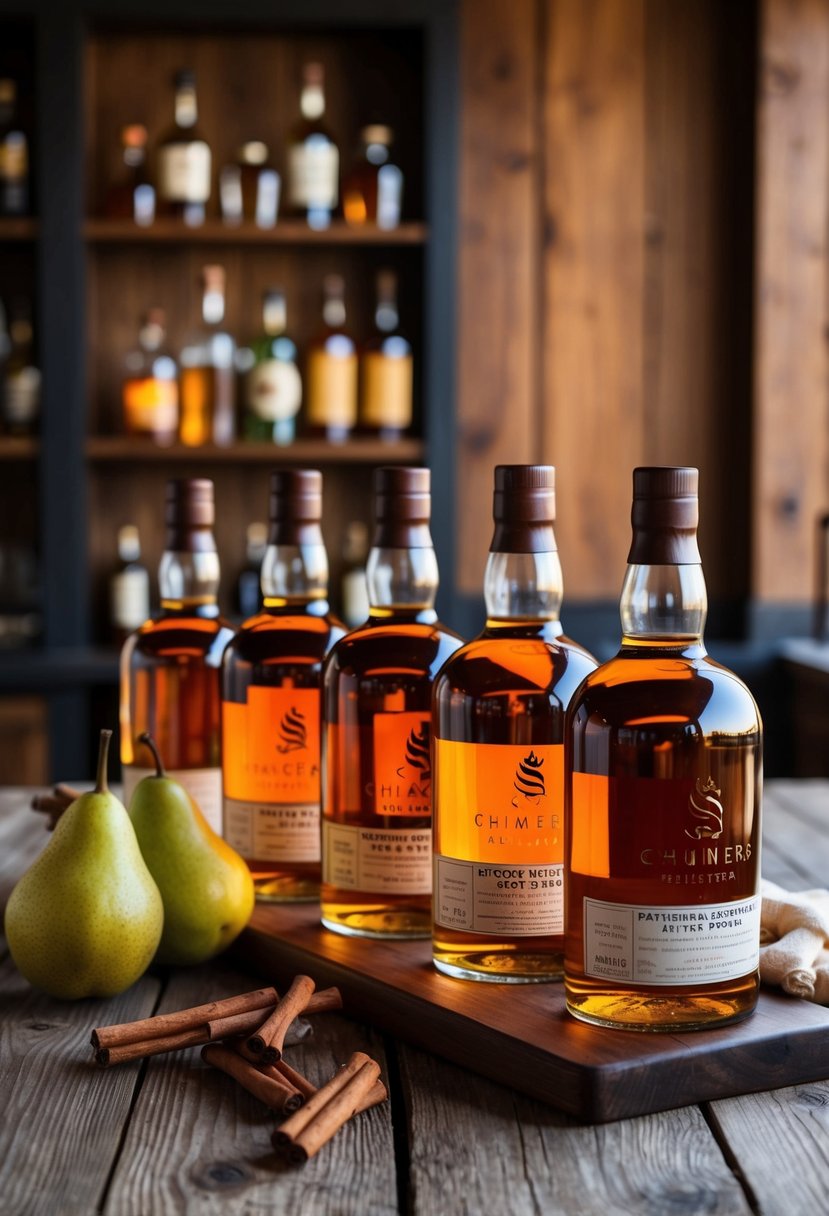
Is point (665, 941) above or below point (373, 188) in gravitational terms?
below

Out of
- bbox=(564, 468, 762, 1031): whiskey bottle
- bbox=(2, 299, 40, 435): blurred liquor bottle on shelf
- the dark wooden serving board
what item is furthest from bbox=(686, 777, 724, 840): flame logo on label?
bbox=(2, 299, 40, 435): blurred liquor bottle on shelf

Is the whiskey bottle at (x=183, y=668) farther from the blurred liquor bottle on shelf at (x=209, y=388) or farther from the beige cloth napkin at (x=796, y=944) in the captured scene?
the blurred liquor bottle on shelf at (x=209, y=388)

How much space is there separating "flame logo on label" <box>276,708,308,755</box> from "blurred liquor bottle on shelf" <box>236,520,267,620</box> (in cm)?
195

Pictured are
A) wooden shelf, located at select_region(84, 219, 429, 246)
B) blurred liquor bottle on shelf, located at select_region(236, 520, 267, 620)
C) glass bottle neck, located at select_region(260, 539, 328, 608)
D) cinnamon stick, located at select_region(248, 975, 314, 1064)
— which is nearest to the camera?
cinnamon stick, located at select_region(248, 975, 314, 1064)

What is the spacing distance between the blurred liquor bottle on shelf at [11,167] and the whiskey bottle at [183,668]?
6.50 feet

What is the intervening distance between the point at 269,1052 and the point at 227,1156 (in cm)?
9

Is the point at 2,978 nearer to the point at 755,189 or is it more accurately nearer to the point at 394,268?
the point at 394,268

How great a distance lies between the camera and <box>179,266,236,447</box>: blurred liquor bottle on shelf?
2871 millimetres

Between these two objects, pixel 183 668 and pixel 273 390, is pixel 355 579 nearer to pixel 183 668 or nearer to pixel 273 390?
pixel 273 390

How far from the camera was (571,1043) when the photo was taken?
27.6 inches

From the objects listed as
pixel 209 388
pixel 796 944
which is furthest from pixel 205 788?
pixel 209 388

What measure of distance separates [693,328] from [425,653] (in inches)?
93.1

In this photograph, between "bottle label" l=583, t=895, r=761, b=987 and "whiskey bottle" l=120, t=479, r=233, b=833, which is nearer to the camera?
"bottle label" l=583, t=895, r=761, b=987

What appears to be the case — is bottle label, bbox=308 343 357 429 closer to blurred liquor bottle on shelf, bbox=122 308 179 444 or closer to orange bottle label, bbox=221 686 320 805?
blurred liquor bottle on shelf, bbox=122 308 179 444
